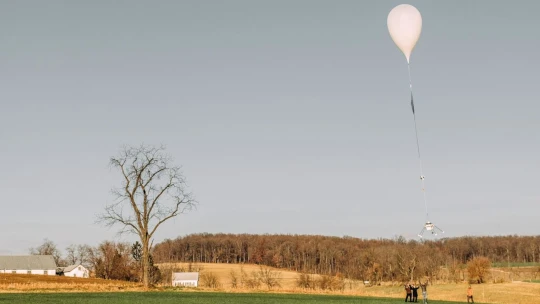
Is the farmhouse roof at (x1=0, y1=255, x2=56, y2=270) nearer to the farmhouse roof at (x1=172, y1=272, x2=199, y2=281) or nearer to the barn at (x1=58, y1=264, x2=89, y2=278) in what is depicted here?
the barn at (x1=58, y1=264, x2=89, y2=278)

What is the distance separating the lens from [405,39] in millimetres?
24672

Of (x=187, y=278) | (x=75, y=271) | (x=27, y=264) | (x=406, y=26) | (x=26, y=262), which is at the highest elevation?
(x=406, y=26)

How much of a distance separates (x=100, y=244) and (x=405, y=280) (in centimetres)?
7104

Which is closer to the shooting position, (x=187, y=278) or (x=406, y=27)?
(x=406, y=27)

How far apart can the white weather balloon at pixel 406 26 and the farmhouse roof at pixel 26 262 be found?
138m

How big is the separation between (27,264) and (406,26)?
143161mm

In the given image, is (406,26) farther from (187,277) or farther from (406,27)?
(187,277)

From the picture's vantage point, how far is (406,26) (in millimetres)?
24469

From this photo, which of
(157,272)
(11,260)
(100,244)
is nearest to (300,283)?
(157,272)

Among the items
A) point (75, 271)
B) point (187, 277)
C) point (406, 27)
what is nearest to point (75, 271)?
point (75, 271)

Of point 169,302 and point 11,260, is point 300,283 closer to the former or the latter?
point 169,302

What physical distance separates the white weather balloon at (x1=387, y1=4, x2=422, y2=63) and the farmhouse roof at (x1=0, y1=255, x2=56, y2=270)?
138160 millimetres

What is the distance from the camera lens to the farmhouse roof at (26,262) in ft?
476

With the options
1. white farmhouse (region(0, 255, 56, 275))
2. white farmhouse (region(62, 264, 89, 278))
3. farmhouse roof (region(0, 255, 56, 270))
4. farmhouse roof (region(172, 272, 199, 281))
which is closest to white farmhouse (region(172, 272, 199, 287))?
farmhouse roof (region(172, 272, 199, 281))
